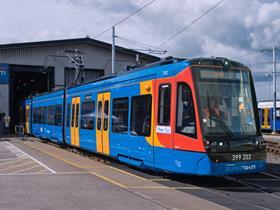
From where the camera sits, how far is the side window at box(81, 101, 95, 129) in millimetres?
17484

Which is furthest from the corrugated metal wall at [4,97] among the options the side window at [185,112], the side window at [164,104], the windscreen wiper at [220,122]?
the windscreen wiper at [220,122]

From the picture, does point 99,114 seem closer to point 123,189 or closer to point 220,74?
point 220,74

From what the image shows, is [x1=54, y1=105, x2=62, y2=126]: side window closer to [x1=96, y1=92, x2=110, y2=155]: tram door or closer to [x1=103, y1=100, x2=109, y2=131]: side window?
[x1=96, y1=92, x2=110, y2=155]: tram door

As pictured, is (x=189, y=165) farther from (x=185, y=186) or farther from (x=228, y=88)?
(x=228, y=88)

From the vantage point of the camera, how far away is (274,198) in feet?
32.6

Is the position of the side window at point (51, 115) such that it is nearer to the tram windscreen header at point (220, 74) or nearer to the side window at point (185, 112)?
the side window at point (185, 112)

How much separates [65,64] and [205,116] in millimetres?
34926

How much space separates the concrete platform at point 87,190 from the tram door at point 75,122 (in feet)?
15.3

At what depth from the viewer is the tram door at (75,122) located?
64.5 ft

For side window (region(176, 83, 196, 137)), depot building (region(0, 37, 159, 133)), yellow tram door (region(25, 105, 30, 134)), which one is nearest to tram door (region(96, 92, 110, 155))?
side window (region(176, 83, 196, 137))

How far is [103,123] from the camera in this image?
52.6 feet

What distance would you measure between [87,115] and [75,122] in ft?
6.93

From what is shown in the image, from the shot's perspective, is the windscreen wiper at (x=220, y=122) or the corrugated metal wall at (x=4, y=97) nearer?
the windscreen wiper at (x=220, y=122)

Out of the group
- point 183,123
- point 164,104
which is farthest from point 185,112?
point 164,104
